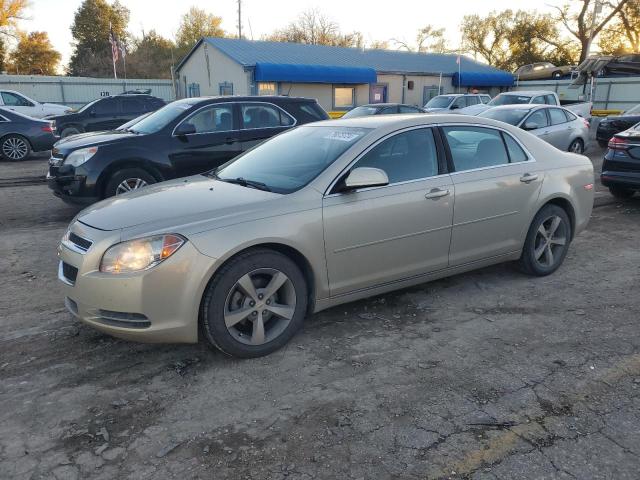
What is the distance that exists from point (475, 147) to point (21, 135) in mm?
13192

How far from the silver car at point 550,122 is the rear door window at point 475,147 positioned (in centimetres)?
760

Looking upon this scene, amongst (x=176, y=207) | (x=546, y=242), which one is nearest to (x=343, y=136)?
(x=176, y=207)

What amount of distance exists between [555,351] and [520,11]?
56001 millimetres

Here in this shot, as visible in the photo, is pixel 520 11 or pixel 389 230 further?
pixel 520 11

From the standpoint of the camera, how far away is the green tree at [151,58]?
5238cm

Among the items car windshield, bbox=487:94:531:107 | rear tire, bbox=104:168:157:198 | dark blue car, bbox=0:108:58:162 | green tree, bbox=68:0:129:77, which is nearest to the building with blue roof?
car windshield, bbox=487:94:531:107

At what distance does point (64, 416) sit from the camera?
288 centimetres

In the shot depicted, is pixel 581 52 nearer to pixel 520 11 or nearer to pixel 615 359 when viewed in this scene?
pixel 520 11

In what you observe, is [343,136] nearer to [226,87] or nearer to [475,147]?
[475,147]

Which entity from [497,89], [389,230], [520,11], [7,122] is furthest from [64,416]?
[520,11]

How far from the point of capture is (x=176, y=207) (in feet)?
11.4

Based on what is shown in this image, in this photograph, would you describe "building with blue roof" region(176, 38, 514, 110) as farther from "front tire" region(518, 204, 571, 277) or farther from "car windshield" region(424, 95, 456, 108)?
"front tire" region(518, 204, 571, 277)

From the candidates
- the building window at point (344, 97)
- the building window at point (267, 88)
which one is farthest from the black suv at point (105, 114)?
the building window at point (344, 97)

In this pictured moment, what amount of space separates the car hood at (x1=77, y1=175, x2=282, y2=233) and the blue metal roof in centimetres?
2310
